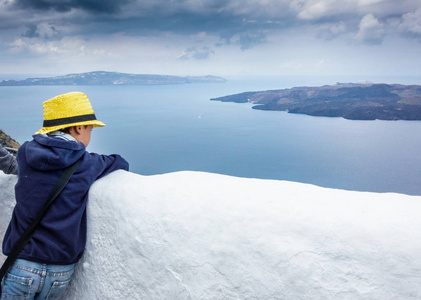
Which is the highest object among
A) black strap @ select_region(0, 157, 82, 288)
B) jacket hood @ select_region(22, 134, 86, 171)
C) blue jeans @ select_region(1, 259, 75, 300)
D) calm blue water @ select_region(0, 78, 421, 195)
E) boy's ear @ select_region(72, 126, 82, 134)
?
boy's ear @ select_region(72, 126, 82, 134)

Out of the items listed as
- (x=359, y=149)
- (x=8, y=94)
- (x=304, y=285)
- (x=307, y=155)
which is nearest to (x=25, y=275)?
(x=304, y=285)

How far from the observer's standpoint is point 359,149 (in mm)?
53844

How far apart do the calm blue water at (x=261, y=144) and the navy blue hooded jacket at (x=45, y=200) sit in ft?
131

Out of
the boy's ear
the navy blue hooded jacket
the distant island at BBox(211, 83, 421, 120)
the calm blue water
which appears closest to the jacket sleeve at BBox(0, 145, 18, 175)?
the navy blue hooded jacket

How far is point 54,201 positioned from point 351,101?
82446mm

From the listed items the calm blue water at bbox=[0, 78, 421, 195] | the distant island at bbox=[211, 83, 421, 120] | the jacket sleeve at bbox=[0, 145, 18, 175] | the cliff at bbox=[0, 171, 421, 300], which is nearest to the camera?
the cliff at bbox=[0, 171, 421, 300]

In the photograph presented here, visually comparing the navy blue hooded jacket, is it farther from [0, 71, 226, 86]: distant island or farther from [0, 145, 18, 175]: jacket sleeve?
[0, 71, 226, 86]: distant island

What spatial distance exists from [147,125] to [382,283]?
70721mm

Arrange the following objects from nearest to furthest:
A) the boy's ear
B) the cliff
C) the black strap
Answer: the cliff, the black strap, the boy's ear

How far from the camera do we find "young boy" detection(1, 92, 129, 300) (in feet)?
3.98

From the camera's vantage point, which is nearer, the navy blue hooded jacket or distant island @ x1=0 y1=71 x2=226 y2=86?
the navy blue hooded jacket

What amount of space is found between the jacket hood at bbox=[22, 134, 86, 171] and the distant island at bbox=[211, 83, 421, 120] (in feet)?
245

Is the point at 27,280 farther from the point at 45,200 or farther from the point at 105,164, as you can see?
the point at 105,164

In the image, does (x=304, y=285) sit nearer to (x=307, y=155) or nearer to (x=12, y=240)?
(x=12, y=240)
